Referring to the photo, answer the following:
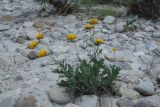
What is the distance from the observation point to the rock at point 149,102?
2777 mm

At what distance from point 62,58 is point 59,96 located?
2.78 feet

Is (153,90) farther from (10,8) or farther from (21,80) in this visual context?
(10,8)

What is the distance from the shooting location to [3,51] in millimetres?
4086

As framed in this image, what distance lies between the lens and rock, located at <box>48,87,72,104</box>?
298cm

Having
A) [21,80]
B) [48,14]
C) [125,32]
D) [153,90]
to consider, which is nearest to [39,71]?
[21,80]

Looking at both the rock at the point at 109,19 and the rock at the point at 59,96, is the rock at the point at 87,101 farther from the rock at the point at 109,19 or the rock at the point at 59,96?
the rock at the point at 109,19

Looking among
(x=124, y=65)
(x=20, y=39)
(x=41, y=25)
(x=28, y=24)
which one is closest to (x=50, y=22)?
(x=41, y=25)

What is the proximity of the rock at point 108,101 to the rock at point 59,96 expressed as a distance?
0.27 m

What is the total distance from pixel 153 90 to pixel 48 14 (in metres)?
2.61

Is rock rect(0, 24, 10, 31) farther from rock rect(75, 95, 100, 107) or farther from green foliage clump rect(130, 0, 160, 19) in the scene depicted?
rock rect(75, 95, 100, 107)

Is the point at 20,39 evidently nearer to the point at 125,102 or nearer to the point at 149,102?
the point at 125,102

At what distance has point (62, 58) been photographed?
3.78m

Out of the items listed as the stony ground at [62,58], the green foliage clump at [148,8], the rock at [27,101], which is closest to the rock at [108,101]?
the stony ground at [62,58]

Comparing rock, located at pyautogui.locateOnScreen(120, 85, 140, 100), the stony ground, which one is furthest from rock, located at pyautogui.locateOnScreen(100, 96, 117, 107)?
rock, located at pyautogui.locateOnScreen(120, 85, 140, 100)
